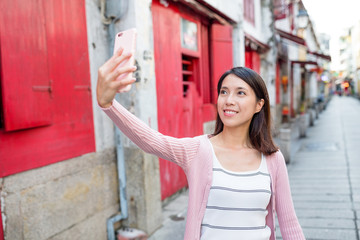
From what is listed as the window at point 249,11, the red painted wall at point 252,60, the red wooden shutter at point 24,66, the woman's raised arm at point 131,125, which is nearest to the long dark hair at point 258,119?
the woman's raised arm at point 131,125

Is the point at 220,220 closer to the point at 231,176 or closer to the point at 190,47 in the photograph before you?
the point at 231,176

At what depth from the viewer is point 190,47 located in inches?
262

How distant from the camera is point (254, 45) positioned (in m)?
11.5

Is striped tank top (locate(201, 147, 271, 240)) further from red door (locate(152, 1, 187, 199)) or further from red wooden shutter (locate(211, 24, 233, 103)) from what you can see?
red wooden shutter (locate(211, 24, 233, 103))

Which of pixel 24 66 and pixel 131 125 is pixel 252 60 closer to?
pixel 24 66

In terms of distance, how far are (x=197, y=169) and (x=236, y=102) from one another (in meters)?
0.46

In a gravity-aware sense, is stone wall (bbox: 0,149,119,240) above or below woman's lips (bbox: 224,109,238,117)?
below

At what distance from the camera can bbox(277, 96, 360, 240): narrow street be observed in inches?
177

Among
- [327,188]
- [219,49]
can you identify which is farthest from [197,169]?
[219,49]

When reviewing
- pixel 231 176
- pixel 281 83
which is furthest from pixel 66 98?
pixel 281 83

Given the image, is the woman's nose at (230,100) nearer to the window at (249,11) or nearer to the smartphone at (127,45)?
the smartphone at (127,45)

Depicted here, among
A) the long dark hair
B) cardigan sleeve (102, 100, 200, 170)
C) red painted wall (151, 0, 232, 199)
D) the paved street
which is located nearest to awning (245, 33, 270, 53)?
red painted wall (151, 0, 232, 199)

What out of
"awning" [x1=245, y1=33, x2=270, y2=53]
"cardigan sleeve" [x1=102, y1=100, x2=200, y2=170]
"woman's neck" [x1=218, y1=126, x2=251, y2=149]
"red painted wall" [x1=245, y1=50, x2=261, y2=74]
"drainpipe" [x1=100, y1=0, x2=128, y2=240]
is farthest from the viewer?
"red painted wall" [x1=245, y1=50, x2=261, y2=74]

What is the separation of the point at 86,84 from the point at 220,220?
2.64m
